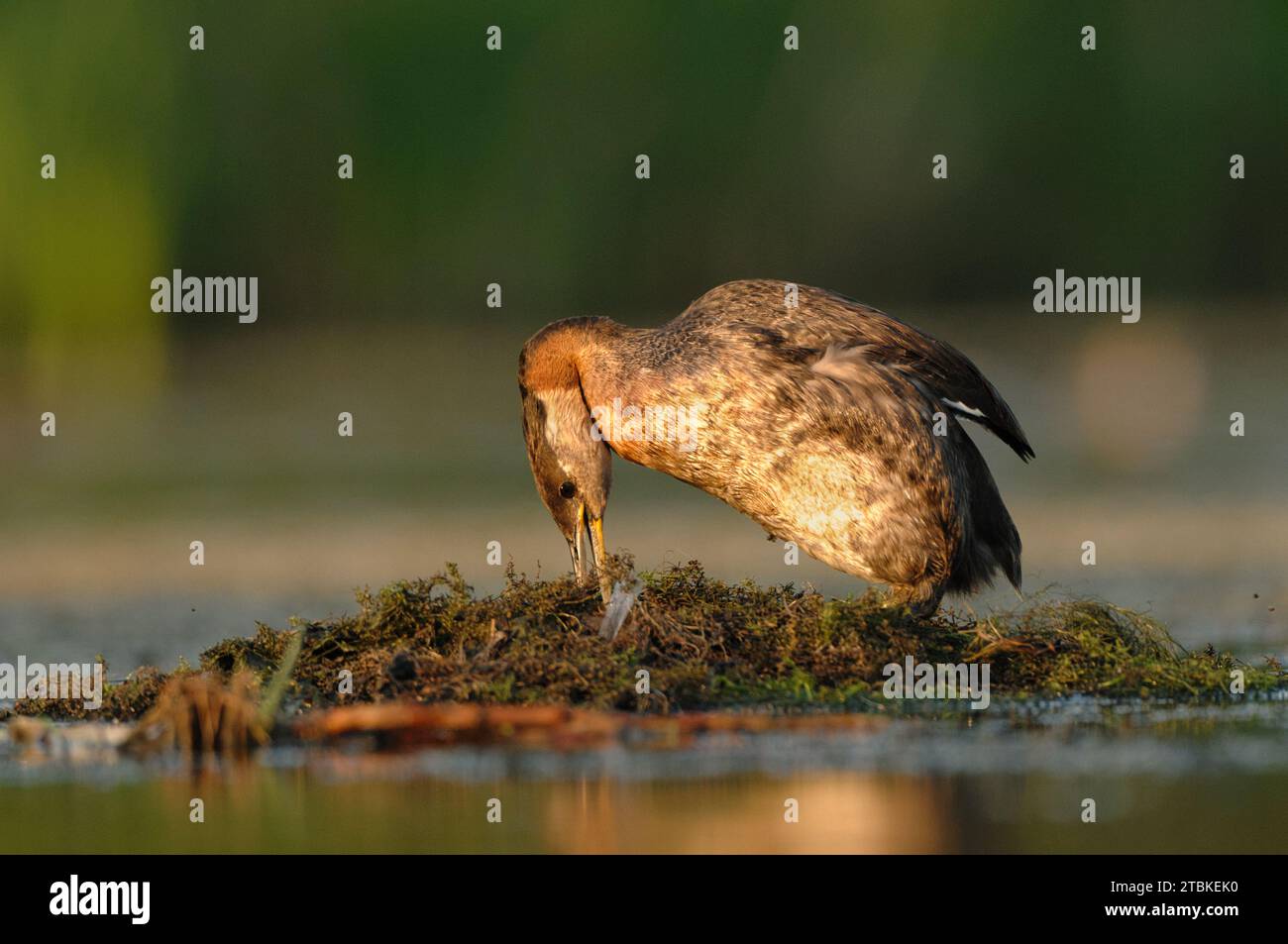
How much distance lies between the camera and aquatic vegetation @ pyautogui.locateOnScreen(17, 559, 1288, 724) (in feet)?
29.0

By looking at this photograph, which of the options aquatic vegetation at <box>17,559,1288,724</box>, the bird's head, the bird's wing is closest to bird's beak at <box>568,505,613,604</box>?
the bird's head

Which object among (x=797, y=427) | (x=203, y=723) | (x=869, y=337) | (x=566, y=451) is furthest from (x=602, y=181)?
(x=203, y=723)

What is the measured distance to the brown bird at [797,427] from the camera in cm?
996

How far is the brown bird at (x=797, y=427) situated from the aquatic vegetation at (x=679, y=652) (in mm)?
449

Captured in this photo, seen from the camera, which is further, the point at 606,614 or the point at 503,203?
the point at 503,203

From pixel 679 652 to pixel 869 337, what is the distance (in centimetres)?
210

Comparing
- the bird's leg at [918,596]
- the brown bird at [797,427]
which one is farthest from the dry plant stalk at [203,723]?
the bird's leg at [918,596]

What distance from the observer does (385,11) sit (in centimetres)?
1991

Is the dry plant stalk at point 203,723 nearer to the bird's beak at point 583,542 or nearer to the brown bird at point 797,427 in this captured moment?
the brown bird at point 797,427

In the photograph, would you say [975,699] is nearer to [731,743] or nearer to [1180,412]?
[731,743]

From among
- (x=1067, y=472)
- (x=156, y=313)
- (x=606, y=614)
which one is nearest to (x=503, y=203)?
(x=156, y=313)

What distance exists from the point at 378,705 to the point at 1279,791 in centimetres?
338

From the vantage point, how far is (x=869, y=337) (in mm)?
10375

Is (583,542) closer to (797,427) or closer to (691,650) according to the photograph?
(797,427)
